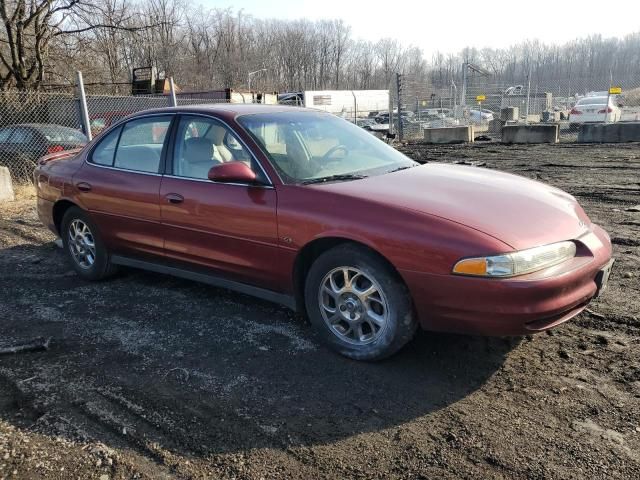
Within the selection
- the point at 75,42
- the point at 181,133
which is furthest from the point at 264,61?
the point at 181,133

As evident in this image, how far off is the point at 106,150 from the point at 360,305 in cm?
304

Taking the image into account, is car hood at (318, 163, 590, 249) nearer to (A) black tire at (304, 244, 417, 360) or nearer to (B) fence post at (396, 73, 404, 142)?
(A) black tire at (304, 244, 417, 360)

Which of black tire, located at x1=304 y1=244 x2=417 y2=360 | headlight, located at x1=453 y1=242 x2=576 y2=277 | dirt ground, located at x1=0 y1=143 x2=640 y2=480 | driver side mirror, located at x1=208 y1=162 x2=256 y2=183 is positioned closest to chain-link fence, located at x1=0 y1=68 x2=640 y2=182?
driver side mirror, located at x1=208 y1=162 x2=256 y2=183

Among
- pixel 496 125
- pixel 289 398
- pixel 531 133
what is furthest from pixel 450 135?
pixel 289 398

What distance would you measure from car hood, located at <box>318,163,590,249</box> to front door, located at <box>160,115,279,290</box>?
1.92 ft

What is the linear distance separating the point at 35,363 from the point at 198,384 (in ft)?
3.89

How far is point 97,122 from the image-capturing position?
1275 centimetres

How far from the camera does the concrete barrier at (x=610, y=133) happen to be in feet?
54.3

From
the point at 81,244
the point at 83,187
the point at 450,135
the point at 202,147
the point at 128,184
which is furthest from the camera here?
the point at 450,135

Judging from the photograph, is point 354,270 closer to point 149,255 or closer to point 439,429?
point 439,429

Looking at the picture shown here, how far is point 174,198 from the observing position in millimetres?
4195

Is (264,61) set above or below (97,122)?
above

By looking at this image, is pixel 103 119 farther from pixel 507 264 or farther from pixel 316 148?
pixel 507 264

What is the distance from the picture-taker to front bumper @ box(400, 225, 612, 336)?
9.34 ft
